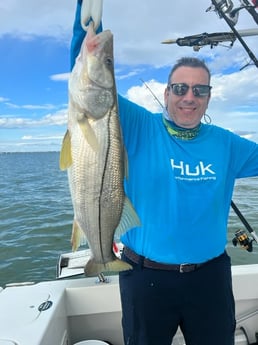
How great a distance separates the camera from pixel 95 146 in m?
1.85

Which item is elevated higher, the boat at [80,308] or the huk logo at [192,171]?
the huk logo at [192,171]

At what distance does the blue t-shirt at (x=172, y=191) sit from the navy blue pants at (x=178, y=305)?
112 mm

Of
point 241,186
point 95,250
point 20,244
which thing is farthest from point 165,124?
point 241,186

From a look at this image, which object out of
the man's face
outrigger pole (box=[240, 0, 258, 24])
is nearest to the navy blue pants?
the man's face

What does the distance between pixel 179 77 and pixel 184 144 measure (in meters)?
0.42

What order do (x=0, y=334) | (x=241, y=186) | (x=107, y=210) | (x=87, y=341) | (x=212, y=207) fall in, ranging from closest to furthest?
(x=107, y=210) → (x=212, y=207) → (x=0, y=334) → (x=87, y=341) → (x=241, y=186)

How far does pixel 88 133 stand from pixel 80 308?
197 cm

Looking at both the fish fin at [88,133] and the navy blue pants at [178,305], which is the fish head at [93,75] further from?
the navy blue pants at [178,305]

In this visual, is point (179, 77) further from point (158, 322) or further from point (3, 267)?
point (3, 267)

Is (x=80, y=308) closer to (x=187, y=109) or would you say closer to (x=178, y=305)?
(x=178, y=305)

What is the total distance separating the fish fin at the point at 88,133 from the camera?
1.82 meters

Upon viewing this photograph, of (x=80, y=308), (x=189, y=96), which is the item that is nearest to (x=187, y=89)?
(x=189, y=96)

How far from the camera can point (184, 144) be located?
93.4 inches

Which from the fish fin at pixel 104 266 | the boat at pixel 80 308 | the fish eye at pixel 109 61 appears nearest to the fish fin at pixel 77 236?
the fish fin at pixel 104 266
